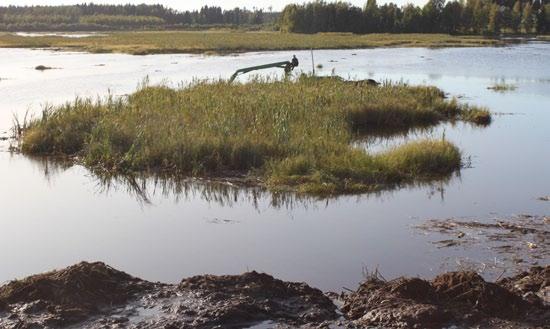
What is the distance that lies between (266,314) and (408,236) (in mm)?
3412

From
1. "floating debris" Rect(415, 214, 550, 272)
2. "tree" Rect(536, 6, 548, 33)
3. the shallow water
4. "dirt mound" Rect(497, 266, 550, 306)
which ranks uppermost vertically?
"tree" Rect(536, 6, 548, 33)

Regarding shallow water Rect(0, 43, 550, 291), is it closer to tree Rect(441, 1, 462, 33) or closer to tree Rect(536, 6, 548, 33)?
tree Rect(441, 1, 462, 33)

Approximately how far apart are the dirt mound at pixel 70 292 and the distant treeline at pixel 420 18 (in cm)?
8830

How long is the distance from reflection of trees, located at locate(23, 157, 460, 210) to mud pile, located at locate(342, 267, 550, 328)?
14.0 ft

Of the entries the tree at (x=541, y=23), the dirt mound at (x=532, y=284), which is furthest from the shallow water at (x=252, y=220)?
the tree at (x=541, y=23)

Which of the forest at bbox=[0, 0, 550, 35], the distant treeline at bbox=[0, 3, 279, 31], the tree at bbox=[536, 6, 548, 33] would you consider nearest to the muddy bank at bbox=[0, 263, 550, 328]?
the forest at bbox=[0, 0, 550, 35]

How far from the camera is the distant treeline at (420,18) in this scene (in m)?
90.7

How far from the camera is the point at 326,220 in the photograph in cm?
978

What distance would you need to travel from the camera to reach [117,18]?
13688 centimetres

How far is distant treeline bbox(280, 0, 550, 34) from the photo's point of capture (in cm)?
9069

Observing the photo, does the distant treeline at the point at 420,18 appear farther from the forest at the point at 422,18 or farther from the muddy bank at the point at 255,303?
the muddy bank at the point at 255,303

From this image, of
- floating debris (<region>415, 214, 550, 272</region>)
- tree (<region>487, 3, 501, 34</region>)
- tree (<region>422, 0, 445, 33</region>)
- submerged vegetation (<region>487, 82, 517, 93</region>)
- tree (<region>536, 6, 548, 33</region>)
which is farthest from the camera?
tree (<region>422, 0, 445, 33</region>)

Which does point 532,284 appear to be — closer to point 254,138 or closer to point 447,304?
point 447,304

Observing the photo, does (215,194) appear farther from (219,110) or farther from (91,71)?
(91,71)
